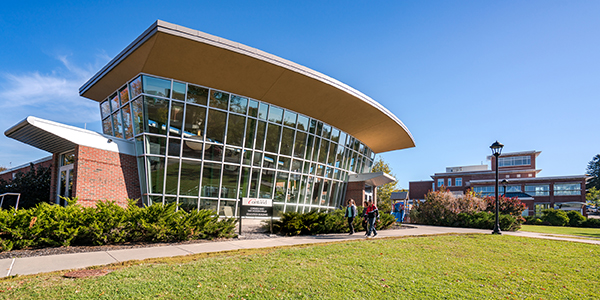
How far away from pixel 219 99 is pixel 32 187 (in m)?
11.4

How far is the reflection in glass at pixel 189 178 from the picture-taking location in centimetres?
1694

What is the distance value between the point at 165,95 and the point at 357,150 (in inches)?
611

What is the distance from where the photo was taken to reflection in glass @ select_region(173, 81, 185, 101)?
16.7 metres

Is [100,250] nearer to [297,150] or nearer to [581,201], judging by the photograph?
[297,150]

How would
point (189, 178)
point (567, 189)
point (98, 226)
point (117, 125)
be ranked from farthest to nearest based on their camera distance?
point (567, 189) < point (117, 125) < point (189, 178) < point (98, 226)

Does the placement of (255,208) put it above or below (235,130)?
below

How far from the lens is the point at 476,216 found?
77.8 feet

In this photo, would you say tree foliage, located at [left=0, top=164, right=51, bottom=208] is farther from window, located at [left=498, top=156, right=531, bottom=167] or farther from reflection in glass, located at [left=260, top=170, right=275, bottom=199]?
window, located at [left=498, top=156, right=531, bottom=167]

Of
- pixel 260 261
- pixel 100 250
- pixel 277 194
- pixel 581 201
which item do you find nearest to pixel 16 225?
pixel 100 250

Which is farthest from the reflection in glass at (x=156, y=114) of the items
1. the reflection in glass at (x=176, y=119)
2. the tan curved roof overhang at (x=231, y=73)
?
the tan curved roof overhang at (x=231, y=73)

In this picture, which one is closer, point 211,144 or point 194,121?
point 194,121

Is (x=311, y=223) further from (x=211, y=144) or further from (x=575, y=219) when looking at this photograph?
(x=575, y=219)

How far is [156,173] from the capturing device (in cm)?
1659

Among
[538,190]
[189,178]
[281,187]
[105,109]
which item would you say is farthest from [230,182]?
[538,190]
